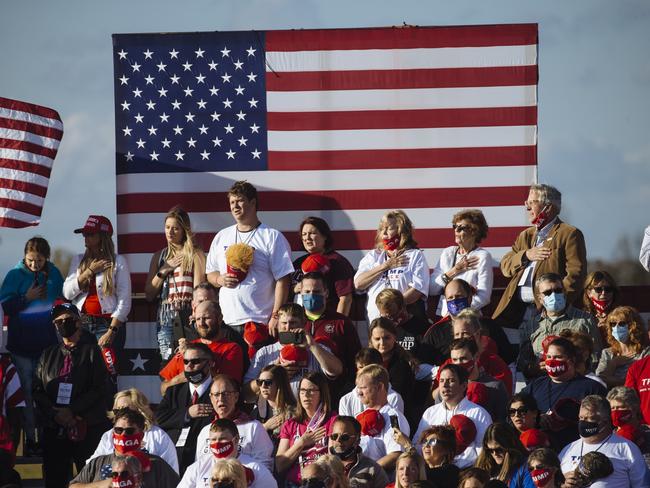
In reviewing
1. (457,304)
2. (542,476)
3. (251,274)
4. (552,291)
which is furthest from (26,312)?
(542,476)

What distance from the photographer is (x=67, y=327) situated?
12461 mm

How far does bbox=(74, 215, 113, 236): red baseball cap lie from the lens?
44.9ft

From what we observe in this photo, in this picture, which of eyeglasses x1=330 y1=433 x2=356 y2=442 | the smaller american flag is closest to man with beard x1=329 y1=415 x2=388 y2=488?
eyeglasses x1=330 y1=433 x2=356 y2=442

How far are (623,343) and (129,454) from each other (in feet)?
13.9

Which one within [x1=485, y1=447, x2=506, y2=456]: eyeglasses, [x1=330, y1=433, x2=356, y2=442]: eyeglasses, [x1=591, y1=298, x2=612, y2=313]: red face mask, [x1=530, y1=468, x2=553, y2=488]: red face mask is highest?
[x1=591, y1=298, x2=612, y2=313]: red face mask

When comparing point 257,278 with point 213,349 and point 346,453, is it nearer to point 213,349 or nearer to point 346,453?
point 213,349

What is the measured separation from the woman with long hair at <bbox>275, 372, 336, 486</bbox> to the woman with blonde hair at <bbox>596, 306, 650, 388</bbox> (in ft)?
7.87

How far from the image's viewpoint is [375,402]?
11203 millimetres

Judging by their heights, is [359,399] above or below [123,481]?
above

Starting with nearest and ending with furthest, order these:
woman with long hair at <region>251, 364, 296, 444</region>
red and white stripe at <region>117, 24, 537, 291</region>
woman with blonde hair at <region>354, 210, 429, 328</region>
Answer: woman with long hair at <region>251, 364, 296, 444</region> < woman with blonde hair at <region>354, 210, 429, 328</region> < red and white stripe at <region>117, 24, 537, 291</region>

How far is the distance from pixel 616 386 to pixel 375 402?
197 centimetres

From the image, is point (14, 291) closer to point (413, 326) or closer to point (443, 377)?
point (413, 326)

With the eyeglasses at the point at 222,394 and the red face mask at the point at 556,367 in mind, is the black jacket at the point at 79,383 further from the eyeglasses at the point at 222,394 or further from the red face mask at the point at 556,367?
the red face mask at the point at 556,367

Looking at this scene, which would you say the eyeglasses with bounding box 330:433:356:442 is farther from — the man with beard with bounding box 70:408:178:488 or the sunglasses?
the sunglasses
